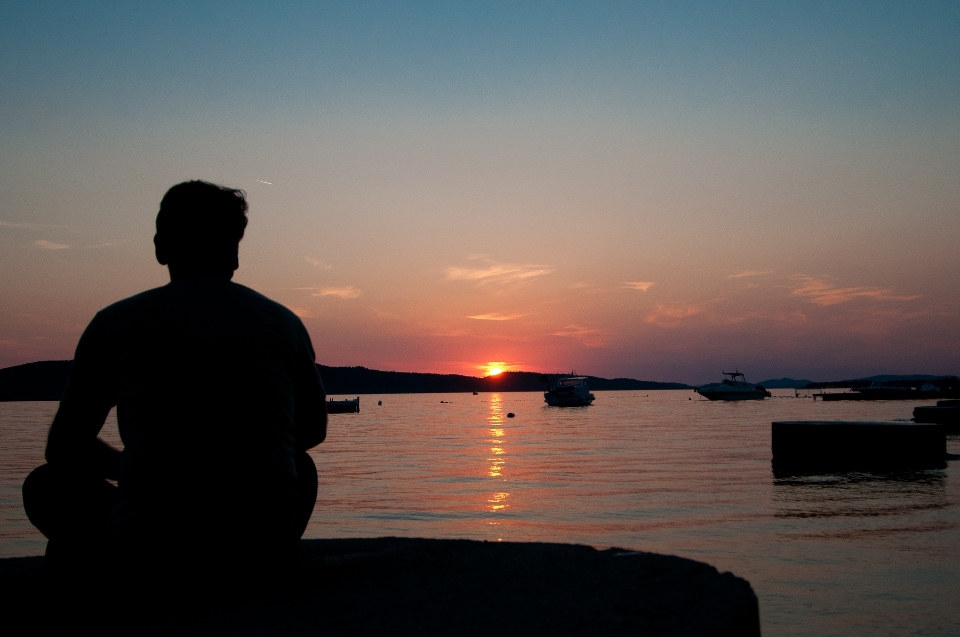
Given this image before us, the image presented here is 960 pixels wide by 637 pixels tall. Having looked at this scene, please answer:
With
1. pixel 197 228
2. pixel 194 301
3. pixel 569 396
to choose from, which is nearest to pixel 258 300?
pixel 194 301

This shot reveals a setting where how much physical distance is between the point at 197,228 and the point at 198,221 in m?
0.03

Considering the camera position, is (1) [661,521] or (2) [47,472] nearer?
(2) [47,472]

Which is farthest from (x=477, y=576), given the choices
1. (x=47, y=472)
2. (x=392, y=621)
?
(x=47, y=472)

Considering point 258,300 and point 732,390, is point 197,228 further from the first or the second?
point 732,390

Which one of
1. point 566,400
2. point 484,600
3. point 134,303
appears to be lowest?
point 566,400

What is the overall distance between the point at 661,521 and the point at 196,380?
13249 millimetres

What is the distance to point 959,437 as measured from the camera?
34406 millimetres

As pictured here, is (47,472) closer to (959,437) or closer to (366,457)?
(366,457)

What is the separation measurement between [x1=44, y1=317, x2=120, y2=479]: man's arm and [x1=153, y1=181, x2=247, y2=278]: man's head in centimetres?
37

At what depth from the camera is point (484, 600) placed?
301 centimetres

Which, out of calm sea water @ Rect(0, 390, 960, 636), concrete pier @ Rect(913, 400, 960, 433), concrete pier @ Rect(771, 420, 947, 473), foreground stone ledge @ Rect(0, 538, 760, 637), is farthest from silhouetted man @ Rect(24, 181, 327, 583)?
concrete pier @ Rect(913, 400, 960, 433)

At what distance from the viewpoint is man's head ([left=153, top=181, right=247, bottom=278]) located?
111 inches

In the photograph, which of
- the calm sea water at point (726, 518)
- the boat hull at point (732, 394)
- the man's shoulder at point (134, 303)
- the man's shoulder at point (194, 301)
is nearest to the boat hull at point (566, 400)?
the boat hull at point (732, 394)

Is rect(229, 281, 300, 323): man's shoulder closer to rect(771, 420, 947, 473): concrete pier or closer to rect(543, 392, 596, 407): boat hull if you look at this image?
rect(771, 420, 947, 473): concrete pier
